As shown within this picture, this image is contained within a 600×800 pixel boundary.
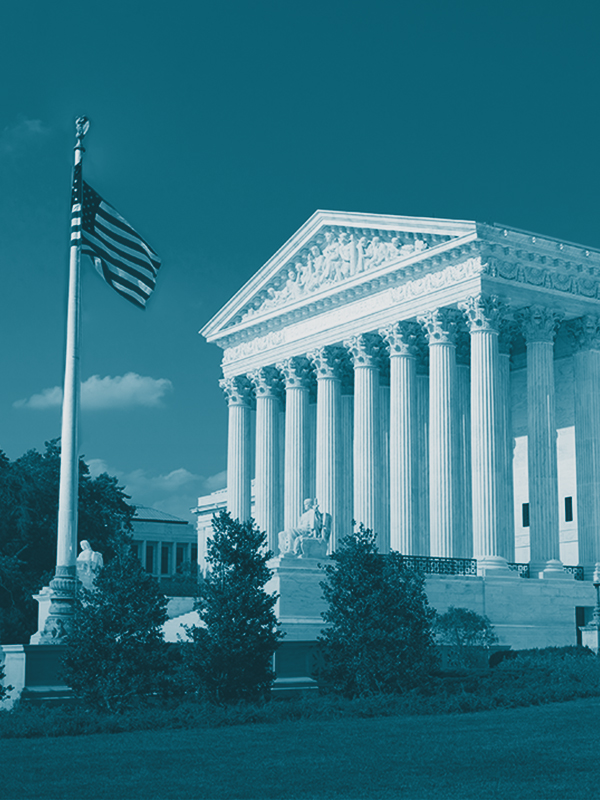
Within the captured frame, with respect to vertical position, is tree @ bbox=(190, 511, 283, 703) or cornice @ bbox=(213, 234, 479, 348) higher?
cornice @ bbox=(213, 234, 479, 348)

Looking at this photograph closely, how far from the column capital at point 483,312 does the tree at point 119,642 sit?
2901cm

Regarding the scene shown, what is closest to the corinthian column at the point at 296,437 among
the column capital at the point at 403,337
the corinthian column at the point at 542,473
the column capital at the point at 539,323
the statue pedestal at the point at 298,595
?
the column capital at the point at 403,337

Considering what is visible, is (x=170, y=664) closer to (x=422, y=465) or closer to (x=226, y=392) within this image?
(x=422, y=465)

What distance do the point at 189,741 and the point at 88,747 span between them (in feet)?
7.22

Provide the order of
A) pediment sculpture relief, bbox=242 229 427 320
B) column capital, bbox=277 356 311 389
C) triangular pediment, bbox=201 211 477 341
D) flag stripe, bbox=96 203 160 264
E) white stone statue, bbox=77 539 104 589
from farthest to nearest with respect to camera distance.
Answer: column capital, bbox=277 356 311 389 < pediment sculpture relief, bbox=242 229 427 320 < triangular pediment, bbox=201 211 477 341 < white stone statue, bbox=77 539 104 589 < flag stripe, bbox=96 203 160 264

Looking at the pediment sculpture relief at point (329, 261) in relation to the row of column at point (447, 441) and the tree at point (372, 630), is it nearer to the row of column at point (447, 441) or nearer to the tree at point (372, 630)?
the row of column at point (447, 441)

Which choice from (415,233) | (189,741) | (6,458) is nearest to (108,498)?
(6,458)

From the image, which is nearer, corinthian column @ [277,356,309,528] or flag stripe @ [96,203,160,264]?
flag stripe @ [96,203,160,264]

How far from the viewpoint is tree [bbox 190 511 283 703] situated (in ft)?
106

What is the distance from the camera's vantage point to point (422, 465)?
68188 mm

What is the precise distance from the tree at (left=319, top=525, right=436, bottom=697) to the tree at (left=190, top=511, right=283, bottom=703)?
2086mm

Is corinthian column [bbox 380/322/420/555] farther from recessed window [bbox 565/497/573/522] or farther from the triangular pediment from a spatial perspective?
recessed window [bbox 565/497/573/522]

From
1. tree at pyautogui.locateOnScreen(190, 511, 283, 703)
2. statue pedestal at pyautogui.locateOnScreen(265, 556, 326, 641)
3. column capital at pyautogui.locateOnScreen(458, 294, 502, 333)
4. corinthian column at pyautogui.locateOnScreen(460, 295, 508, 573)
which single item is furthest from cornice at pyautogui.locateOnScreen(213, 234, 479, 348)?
tree at pyautogui.locateOnScreen(190, 511, 283, 703)

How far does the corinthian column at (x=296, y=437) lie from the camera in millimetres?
69625
